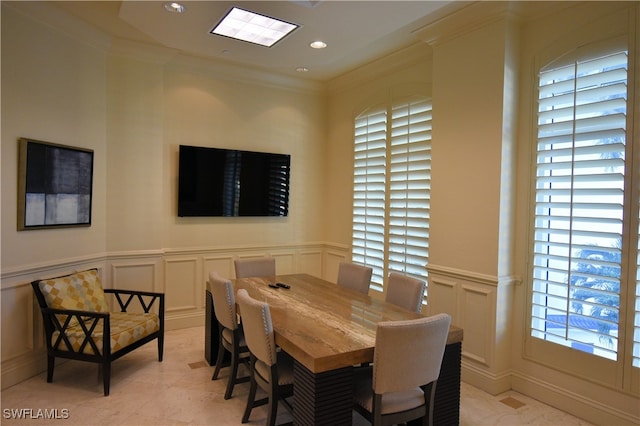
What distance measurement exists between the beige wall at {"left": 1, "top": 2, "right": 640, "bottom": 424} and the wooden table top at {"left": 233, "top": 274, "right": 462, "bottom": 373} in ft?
3.43

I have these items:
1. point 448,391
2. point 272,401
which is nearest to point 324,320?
point 272,401

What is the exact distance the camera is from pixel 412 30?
360cm

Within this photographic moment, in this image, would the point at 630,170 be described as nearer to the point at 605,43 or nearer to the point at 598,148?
the point at 598,148

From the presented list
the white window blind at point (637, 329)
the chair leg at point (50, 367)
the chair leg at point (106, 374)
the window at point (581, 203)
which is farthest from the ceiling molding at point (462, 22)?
the chair leg at point (50, 367)

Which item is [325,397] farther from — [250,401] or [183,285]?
[183,285]

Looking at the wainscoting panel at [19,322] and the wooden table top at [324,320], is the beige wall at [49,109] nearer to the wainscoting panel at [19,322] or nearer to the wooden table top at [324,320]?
the wainscoting panel at [19,322]

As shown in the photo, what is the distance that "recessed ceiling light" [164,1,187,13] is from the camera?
2.77 m

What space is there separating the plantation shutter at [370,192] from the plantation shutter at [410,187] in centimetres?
18

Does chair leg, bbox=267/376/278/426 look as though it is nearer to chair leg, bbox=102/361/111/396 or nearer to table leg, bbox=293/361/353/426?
table leg, bbox=293/361/353/426

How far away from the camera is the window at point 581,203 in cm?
256

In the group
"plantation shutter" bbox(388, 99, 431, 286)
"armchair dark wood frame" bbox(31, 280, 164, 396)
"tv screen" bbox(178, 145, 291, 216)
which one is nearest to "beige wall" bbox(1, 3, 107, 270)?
"armchair dark wood frame" bbox(31, 280, 164, 396)

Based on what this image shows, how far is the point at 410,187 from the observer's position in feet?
13.2

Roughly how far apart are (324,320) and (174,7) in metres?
2.49

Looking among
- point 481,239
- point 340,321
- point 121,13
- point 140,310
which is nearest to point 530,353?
point 481,239
